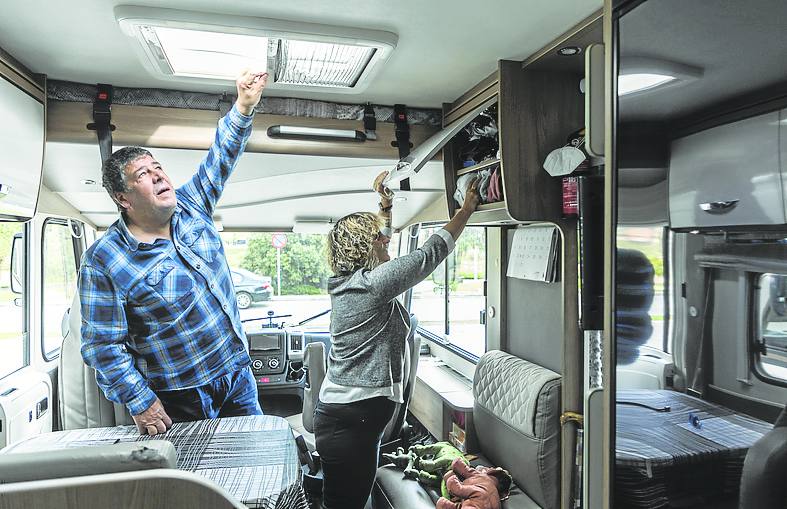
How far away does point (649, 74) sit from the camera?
0.94m

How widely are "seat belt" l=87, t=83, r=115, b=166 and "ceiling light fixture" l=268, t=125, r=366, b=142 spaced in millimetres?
676

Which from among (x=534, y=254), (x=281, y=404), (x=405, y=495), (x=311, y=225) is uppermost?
(x=311, y=225)

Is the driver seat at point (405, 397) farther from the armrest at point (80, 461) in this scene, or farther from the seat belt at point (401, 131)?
the armrest at point (80, 461)

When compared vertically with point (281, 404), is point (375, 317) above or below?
above

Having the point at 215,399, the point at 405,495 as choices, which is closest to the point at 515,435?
the point at 405,495

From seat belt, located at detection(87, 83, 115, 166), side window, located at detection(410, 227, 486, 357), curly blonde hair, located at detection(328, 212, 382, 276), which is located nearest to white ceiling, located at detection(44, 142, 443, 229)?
seat belt, located at detection(87, 83, 115, 166)

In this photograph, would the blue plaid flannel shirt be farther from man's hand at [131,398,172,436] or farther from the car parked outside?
the car parked outside

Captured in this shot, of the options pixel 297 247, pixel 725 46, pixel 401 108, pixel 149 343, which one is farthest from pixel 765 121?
pixel 297 247

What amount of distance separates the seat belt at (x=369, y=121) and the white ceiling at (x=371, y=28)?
0.30m

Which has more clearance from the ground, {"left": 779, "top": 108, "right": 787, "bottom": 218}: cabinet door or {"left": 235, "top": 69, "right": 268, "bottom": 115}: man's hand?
{"left": 235, "top": 69, "right": 268, "bottom": 115}: man's hand

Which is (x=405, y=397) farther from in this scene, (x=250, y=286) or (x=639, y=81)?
(x=639, y=81)

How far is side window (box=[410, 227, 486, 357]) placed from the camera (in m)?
3.42

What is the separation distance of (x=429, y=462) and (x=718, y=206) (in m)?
2.10

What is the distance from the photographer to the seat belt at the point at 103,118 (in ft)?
7.42
